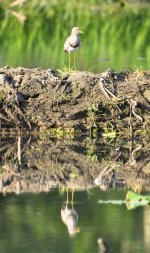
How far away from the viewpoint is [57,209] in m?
8.37

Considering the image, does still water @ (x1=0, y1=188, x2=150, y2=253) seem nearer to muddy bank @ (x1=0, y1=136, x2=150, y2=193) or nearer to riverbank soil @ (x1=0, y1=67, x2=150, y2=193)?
muddy bank @ (x1=0, y1=136, x2=150, y2=193)

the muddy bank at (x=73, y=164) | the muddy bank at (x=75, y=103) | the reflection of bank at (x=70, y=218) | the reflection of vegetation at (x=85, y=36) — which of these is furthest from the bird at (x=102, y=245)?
the reflection of vegetation at (x=85, y=36)

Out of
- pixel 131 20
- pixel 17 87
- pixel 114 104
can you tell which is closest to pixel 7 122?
pixel 17 87

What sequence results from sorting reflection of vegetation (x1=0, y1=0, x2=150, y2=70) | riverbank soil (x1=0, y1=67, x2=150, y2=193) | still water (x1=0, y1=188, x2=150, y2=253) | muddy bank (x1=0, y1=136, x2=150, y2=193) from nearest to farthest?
still water (x1=0, y1=188, x2=150, y2=253), muddy bank (x1=0, y1=136, x2=150, y2=193), riverbank soil (x1=0, y1=67, x2=150, y2=193), reflection of vegetation (x1=0, y1=0, x2=150, y2=70)

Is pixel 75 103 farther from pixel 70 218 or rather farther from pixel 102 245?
pixel 102 245

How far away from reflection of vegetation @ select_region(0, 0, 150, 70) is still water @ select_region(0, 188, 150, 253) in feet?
23.0

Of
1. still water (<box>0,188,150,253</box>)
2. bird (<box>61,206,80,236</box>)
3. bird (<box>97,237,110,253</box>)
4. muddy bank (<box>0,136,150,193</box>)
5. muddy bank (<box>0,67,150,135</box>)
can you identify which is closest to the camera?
bird (<box>97,237,110,253</box>)

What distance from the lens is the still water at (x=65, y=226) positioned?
7.19m

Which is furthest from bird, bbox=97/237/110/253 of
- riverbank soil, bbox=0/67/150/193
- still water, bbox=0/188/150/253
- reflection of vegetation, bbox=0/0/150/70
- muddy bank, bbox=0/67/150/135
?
reflection of vegetation, bbox=0/0/150/70

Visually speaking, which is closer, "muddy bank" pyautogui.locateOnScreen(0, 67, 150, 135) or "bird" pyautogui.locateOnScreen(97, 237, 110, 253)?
"bird" pyautogui.locateOnScreen(97, 237, 110, 253)

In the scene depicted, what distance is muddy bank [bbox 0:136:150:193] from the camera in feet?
30.7

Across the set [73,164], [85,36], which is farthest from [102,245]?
[85,36]

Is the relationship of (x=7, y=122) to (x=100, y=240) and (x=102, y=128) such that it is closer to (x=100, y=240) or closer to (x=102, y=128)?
(x=102, y=128)

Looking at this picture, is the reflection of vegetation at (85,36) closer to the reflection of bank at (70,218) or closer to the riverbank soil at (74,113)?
the riverbank soil at (74,113)
